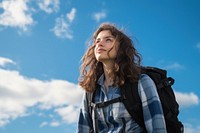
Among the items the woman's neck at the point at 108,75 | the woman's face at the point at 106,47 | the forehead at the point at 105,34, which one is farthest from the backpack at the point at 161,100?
the forehead at the point at 105,34

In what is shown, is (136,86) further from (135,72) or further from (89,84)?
(89,84)

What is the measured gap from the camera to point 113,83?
5746 mm

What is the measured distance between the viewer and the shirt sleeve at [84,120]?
6.09 metres

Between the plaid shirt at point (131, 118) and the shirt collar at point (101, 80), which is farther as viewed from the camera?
the shirt collar at point (101, 80)

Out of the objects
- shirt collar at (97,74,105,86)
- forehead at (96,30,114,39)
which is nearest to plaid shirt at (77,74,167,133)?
shirt collar at (97,74,105,86)

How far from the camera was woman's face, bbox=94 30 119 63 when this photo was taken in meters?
5.85

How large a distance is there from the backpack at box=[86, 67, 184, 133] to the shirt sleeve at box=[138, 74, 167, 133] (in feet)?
0.28

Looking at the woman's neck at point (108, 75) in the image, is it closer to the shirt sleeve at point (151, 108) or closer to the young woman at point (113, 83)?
the young woman at point (113, 83)

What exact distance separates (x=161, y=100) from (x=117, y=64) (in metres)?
1.04

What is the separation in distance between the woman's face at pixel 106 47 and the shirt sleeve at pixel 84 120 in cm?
89

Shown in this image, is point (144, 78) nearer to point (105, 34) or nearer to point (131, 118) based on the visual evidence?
point (131, 118)

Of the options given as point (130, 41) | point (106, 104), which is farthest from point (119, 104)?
point (130, 41)

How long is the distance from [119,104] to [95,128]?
27.1 inches

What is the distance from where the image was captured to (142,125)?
209 inches
